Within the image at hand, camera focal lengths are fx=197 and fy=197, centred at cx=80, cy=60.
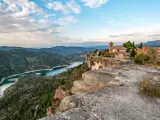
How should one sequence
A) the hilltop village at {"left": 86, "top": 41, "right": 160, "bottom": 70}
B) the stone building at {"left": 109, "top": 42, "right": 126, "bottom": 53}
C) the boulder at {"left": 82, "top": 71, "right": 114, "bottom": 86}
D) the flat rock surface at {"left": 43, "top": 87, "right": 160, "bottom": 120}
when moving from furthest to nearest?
the stone building at {"left": 109, "top": 42, "right": 126, "bottom": 53}, the hilltop village at {"left": 86, "top": 41, "right": 160, "bottom": 70}, the boulder at {"left": 82, "top": 71, "right": 114, "bottom": 86}, the flat rock surface at {"left": 43, "top": 87, "right": 160, "bottom": 120}

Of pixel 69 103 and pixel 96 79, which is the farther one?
pixel 96 79

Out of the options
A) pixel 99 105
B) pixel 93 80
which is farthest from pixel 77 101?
pixel 93 80

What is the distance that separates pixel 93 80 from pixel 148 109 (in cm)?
307

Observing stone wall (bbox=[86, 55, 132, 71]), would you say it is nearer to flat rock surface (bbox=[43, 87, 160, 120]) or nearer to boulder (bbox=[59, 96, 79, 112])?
flat rock surface (bbox=[43, 87, 160, 120])

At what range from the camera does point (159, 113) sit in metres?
5.15

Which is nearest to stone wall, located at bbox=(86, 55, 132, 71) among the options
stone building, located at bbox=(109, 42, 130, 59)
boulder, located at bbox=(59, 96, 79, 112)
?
stone building, located at bbox=(109, 42, 130, 59)

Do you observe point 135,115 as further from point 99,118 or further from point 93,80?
point 93,80

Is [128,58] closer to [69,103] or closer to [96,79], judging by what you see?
[96,79]

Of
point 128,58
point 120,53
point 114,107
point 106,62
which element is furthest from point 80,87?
point 120,53

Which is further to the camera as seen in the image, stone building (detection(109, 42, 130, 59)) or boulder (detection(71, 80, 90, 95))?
stone building (detection(109, 42, 130, 59))

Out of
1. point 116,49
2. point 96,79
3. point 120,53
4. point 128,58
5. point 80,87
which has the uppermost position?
point 96,79

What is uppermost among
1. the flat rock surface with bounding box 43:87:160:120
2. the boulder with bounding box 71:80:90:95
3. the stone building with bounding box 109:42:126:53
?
the flat rock surface with bounding box 43:87:160:120

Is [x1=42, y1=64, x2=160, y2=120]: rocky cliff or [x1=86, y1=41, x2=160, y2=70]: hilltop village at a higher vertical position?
[x1=42, y1=64, x2=160, y2=120]: rocky cliff

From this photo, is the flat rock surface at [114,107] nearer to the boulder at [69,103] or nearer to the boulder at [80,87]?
the boulder at [69,103]
